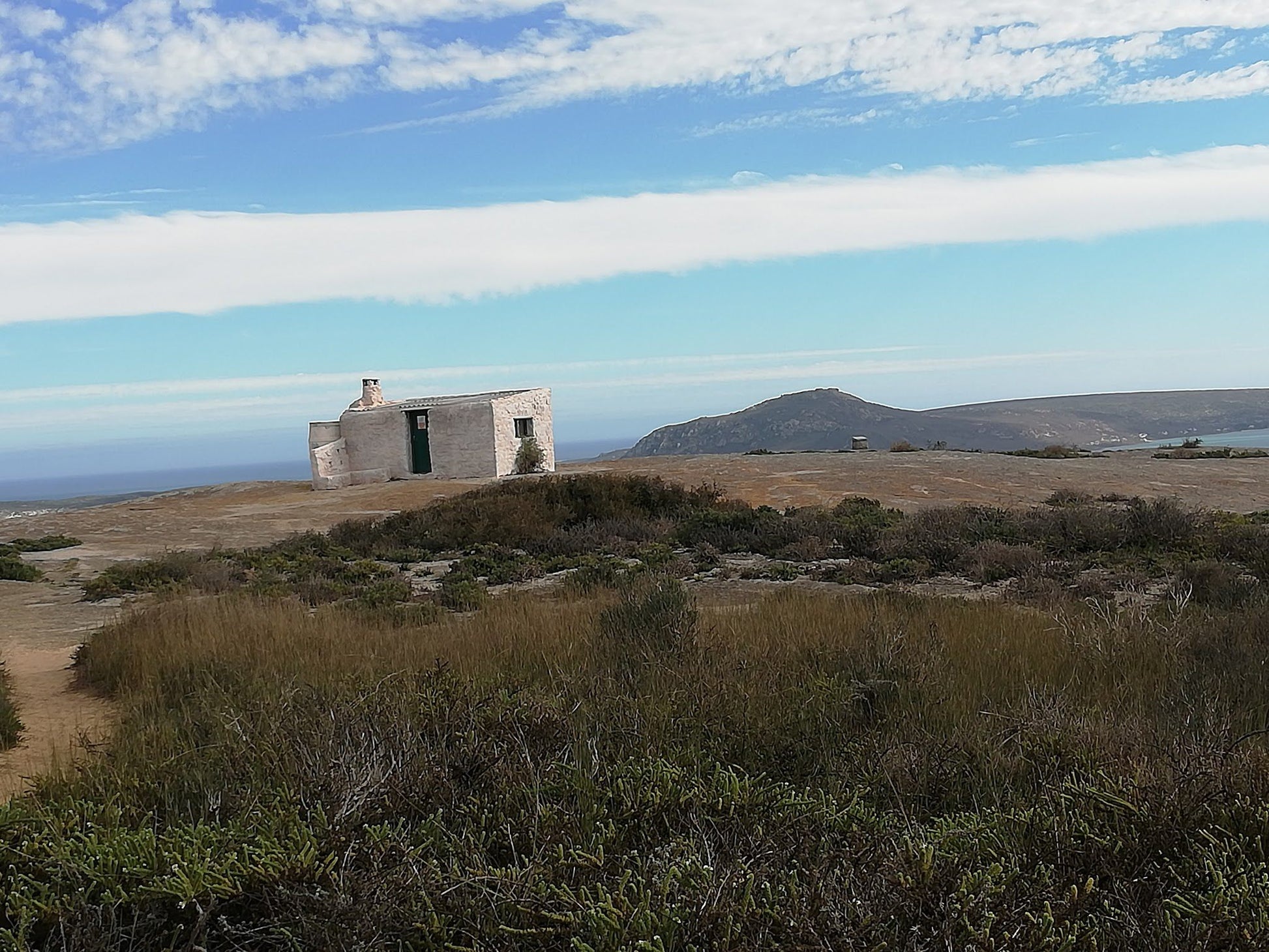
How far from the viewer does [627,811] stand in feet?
9.37

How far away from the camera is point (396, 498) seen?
22.2 meters

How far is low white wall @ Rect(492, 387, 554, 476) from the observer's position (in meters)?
27.1

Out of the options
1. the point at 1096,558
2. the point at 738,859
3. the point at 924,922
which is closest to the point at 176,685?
the point at 738,859

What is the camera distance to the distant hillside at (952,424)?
67938 millimetres

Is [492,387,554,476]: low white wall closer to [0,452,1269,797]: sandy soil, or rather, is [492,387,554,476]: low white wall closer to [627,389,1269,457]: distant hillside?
[0,452,1269,797]: sandy soil

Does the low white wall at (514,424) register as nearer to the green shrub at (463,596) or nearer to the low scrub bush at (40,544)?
the low scrub bush at (40,544)

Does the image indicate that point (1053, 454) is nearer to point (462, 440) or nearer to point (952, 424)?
point (462, 440)

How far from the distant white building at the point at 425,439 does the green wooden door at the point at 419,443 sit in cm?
2

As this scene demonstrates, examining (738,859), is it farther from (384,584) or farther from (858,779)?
(384,584)

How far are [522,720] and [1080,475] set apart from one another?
67.2ft

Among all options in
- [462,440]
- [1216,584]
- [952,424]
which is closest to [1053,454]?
[462,440]

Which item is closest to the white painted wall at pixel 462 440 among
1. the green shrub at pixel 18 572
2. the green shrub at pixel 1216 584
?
the green shrub at pixel 18 572

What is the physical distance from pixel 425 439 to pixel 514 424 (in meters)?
2.61

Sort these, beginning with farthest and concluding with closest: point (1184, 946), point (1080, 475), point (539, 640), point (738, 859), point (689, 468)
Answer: point (689, 468), point (1080, 475), point (539, 640), point (738, 859), point (1184, 946)
